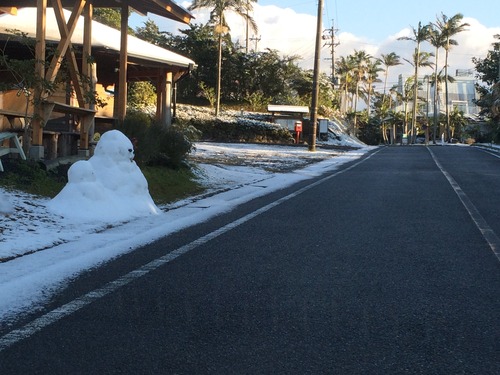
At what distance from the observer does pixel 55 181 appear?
29.6 ft

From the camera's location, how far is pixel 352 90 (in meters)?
97.9

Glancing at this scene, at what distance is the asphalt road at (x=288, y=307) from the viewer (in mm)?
3164

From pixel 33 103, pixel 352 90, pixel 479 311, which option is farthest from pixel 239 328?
pixel 352 90

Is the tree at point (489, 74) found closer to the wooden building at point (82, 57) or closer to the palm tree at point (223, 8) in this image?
the palm tree at point (223, 8)

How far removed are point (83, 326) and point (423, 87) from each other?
11070cm

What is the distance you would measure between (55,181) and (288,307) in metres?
5.99

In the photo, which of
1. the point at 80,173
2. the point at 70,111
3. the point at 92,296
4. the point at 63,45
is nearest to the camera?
the point at 92,296

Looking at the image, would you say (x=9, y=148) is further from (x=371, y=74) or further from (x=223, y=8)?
(x=371, y=74)

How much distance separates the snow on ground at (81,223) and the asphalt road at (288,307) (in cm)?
28

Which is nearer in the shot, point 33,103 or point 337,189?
point 33,103

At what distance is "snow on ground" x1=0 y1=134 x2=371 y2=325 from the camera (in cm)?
469

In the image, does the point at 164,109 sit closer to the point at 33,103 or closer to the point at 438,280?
the point at 33,103

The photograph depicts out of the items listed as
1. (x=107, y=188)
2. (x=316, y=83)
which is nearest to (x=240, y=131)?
(x=316, y=83)

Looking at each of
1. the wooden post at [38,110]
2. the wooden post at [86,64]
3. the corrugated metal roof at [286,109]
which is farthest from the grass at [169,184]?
the corrugated metal roof at [286,109]
